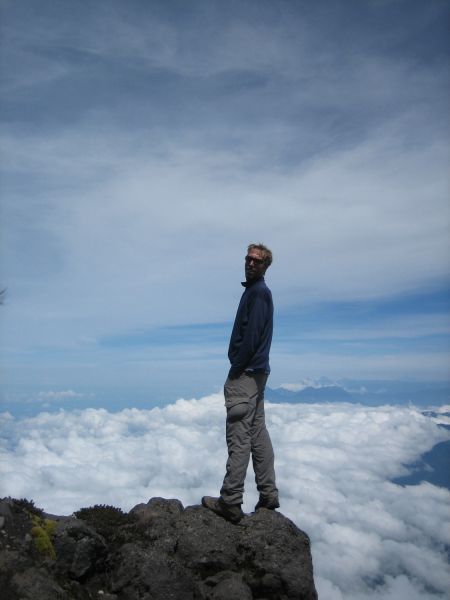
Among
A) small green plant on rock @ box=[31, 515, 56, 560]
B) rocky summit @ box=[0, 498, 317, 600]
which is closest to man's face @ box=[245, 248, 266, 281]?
rocky summit @ box=[0, 498, 317, 600]

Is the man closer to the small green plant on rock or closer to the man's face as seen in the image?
the man's face

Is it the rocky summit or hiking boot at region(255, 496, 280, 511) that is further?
hiking boot at region(255, 496, 280, 511)

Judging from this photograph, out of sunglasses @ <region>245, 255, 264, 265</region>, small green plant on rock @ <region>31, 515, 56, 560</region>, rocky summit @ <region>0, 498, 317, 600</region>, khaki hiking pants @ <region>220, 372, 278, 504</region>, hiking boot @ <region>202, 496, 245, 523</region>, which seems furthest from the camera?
hiking boot @ <region>202, 496, 245, 523</region>

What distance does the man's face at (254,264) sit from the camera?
1045 cm

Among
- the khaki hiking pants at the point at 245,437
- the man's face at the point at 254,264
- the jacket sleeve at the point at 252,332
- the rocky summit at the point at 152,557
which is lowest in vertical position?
the rocky summit at the point at 152,557

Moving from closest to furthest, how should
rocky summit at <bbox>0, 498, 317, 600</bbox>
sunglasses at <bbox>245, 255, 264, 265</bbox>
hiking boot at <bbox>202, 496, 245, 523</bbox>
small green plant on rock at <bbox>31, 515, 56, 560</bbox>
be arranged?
rocky summit at <bbox>0, 498, 317, 600</bbox>
small green plant on rock at <bbox>31, 515, 56, 560</bbox>
sunglasses at <bbox>245, 255, 264, 265</bbox>
hiking boot at <bbox>202, 496, 245, 523</bbox>

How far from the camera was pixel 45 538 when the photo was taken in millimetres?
8812

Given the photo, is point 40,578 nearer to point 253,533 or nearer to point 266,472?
point 253,533

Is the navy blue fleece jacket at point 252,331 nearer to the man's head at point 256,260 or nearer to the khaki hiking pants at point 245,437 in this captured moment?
the man's head at point 256,260

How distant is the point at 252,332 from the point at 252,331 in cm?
2

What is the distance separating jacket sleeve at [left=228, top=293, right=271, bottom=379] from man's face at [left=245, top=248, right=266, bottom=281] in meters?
0.54

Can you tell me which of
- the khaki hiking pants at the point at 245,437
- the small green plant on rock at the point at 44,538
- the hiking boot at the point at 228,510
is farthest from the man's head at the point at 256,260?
the small green plant on rock at the point at 44,538

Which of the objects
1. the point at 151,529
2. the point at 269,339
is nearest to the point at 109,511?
the point at 151,529

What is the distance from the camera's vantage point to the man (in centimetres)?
1029
